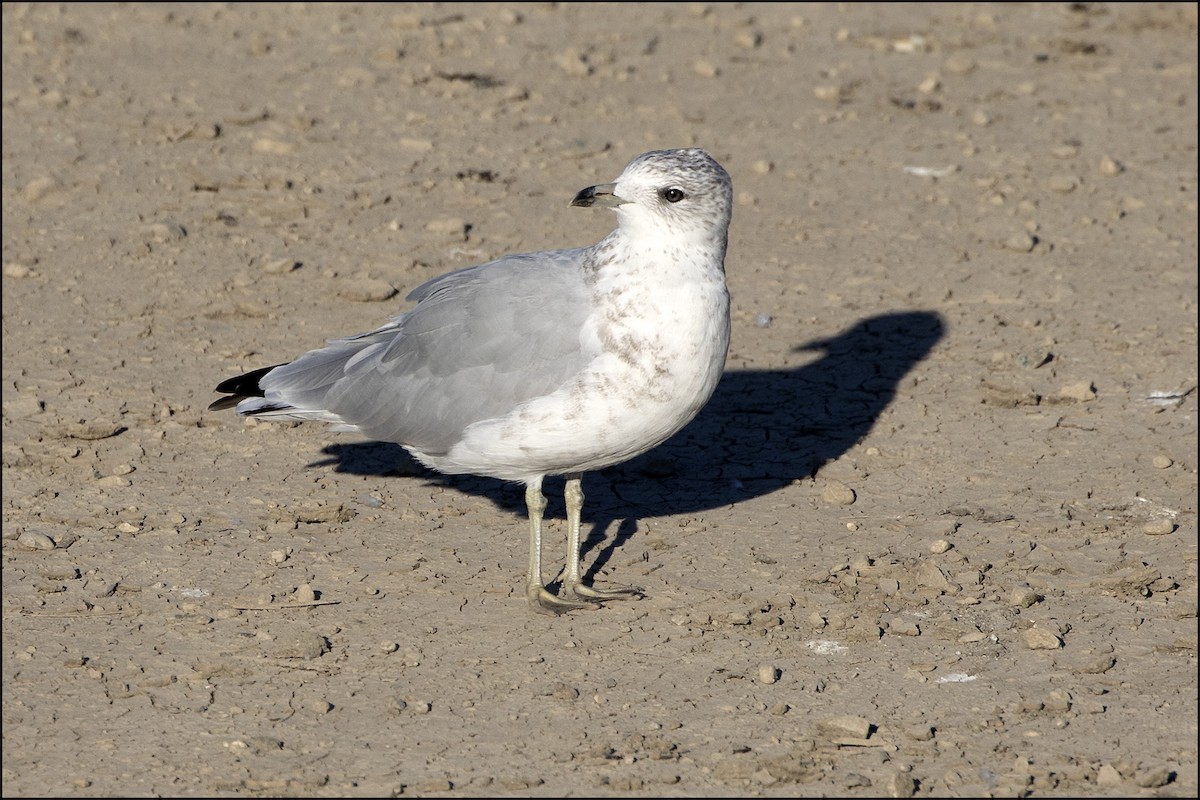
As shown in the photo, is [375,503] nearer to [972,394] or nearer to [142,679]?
[142,679]

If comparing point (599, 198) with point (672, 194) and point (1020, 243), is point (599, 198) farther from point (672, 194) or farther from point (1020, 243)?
point (1020, 243)

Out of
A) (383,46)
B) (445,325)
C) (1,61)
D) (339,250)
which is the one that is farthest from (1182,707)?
(1,61)

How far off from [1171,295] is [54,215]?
6.17 metres

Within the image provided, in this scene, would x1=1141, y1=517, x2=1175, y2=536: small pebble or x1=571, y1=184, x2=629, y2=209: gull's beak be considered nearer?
x1=571, y1=184, x2=629, y2=209: gull's beak

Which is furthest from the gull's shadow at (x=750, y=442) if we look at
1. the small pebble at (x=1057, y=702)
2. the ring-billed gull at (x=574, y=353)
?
the small pebble at (x=1057, y=702)

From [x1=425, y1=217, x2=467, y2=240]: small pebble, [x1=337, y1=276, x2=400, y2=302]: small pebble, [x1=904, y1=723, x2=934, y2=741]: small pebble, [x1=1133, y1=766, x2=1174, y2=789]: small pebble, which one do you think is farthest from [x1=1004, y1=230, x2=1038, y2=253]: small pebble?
[x1=1133, y1=766, x2=1174, y2=789]: small pebble

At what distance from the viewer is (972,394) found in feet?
24.5

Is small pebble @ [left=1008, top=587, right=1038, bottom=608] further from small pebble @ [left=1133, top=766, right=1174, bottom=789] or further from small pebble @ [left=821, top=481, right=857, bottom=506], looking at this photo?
small pebble @ [left=1133, top=766, right=1174, bottom=789]

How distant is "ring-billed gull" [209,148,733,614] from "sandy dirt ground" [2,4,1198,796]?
0.53 m

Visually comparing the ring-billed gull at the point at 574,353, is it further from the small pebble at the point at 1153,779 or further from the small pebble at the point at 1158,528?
the small pebble at the point at 1158,528

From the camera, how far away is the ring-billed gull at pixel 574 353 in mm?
5266

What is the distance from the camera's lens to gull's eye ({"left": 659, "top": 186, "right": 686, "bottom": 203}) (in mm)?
5270

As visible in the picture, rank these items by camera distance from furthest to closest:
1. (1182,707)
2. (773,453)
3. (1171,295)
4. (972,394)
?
1. (1171,295)
2. (972,394)
3. (773,453)
4. (1182,707)

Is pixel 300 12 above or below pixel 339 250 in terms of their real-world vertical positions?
above
